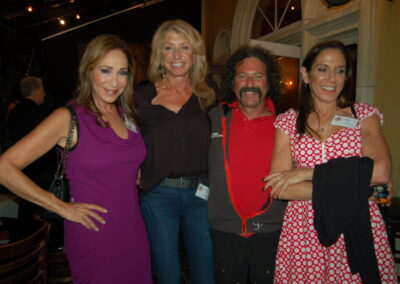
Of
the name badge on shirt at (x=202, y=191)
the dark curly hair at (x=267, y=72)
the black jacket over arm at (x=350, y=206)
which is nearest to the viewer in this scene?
the black jacket over arm at (x=350, y=206)

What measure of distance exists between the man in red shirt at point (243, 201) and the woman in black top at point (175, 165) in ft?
0.29

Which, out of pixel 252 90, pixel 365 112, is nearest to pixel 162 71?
pixel 252 90

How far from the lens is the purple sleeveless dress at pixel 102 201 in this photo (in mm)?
1552

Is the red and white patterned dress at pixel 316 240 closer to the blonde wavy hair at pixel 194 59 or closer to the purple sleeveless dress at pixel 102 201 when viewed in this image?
the blonde wavy hair at pixel 194 59

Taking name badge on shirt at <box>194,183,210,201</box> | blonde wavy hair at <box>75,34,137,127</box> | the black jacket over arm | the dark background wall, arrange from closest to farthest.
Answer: the black jacket over arm, blonde wavy hair at <box>75,34,137,127</box>, name badge on shirt at <box>194,183,210,201</box>, the dark background wall

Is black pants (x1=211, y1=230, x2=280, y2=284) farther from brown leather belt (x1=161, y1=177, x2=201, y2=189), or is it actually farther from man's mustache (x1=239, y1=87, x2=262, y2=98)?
man's mustache (x1=239, y1=87, x2=262, y2=98)

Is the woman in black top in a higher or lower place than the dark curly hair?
lower

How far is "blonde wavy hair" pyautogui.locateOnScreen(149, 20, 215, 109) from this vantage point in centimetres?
204

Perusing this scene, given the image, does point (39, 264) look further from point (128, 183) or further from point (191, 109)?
point (191, 109)

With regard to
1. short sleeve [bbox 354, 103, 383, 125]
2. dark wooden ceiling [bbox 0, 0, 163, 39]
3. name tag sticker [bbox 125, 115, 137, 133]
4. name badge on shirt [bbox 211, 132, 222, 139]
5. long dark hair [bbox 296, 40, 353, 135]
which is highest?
dark wooden ceiling [bbox 0, 0, 163, 39]

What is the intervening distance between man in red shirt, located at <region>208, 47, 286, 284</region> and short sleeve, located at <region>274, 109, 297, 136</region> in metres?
0.21

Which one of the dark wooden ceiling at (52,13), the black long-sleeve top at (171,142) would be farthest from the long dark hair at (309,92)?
the dark wooden ceiling at (52,13)

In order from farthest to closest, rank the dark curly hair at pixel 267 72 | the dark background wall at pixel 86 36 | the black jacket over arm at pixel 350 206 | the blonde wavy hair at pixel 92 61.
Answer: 1. the dark background wall at pixel 86 36
2. the dark curly hair at pixel 267 72
3. the blonde wavy hair at pixel 92 61
4. the black jacket over arm at pixel 350 206

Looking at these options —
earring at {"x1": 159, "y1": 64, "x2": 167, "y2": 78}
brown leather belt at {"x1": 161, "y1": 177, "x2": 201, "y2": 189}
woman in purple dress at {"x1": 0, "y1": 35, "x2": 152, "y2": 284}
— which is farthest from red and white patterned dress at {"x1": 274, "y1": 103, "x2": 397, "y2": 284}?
earring at {"x1": 159, "y1": 64, "x2": 167, "y2": 78}
